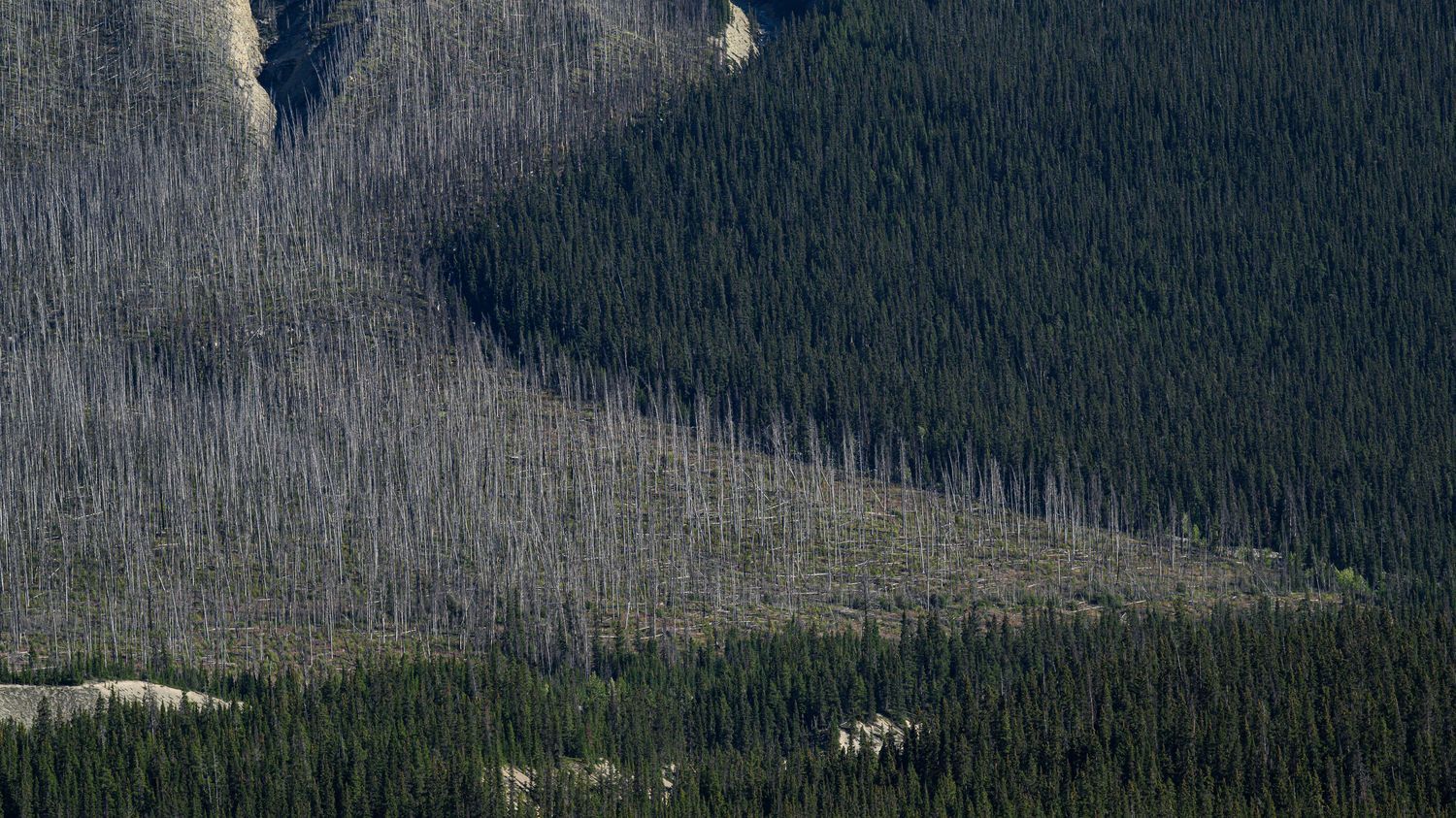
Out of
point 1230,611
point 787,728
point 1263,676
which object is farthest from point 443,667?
point 1230,611

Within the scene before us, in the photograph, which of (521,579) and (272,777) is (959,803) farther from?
(521,579)

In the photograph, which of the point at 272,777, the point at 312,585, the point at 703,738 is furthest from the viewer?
the point at 312,585

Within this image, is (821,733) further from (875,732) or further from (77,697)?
(77,697)

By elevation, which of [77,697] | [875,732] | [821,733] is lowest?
[875,732]

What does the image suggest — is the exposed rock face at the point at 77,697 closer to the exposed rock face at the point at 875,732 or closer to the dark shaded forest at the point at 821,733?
the dark shaded forest at the point at 821,733

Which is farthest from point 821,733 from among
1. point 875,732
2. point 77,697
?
point 77,697

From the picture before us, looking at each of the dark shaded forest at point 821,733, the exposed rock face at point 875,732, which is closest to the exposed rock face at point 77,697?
the dark shaded forest at point 821,733
